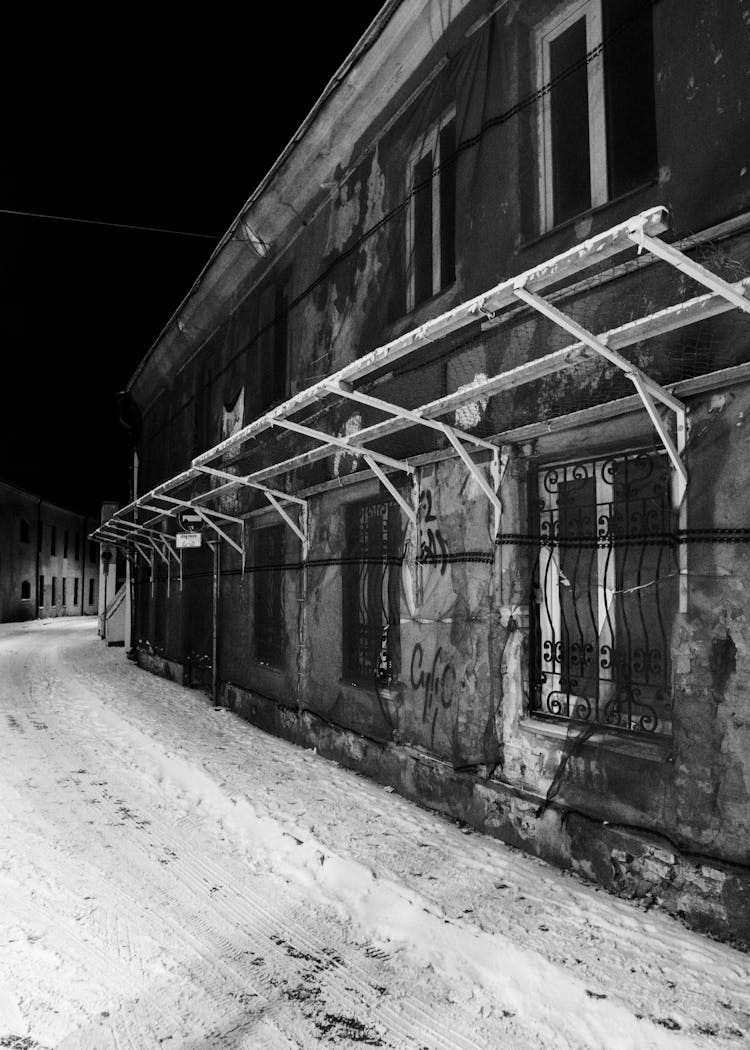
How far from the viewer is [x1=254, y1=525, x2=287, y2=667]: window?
9.38 meters

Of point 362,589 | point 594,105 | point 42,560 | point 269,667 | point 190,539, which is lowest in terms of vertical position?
point 269,667

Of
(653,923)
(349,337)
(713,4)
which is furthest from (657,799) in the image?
(349,337)

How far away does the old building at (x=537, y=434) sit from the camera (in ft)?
11.8

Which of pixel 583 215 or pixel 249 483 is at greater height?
pixel 583 215

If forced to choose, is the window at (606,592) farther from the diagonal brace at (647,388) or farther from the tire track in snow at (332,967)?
the tire track in snow at (332,967)

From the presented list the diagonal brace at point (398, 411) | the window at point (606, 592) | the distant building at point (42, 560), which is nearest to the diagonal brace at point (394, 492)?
the diagonal brace at point (398, 411)

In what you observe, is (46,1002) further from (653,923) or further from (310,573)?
(310,573)

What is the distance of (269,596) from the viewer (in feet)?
32.2

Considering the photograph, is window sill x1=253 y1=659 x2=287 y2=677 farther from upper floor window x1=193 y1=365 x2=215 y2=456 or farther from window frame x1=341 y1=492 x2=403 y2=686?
upper floor window x1=193 y1=365 x2=215 y2=456

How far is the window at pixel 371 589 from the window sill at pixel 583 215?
2.63 metres

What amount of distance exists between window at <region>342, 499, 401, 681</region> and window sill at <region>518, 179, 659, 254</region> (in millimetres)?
2635

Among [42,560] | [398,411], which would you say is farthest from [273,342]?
[42,560]

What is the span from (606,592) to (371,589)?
10.1 ft

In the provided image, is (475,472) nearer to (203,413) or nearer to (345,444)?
(345,444)
